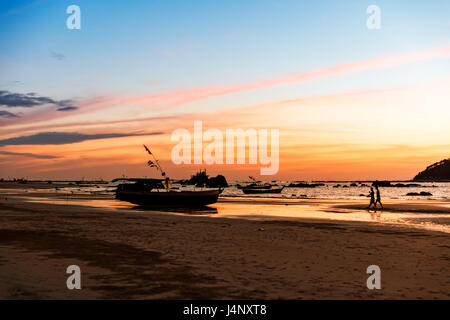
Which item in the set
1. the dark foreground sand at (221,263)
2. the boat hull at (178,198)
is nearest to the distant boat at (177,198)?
the boat hull at (178,198)

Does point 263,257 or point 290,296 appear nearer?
point 290,296

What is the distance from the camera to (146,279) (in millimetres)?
10812

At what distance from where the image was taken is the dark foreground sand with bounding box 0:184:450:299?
9.68 m

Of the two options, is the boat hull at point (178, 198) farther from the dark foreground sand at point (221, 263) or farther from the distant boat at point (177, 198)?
the dark foreground sand at point (221, 263)

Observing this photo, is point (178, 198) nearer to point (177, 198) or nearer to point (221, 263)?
point (177, 198)

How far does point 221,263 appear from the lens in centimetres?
1304

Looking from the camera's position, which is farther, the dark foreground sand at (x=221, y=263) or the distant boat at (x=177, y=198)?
the distant boat at (x=177, y=198)

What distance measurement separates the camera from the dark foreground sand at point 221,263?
381 inches

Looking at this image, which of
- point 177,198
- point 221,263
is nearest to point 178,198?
point 177,198

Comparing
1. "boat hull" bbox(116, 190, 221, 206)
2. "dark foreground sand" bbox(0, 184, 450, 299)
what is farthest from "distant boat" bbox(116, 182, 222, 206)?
"dark foreground sand" bbox(0, 184, 450, 299)

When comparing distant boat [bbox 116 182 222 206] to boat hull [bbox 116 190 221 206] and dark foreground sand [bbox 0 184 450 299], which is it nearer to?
boat hull [bbox 116 190 221 206]
